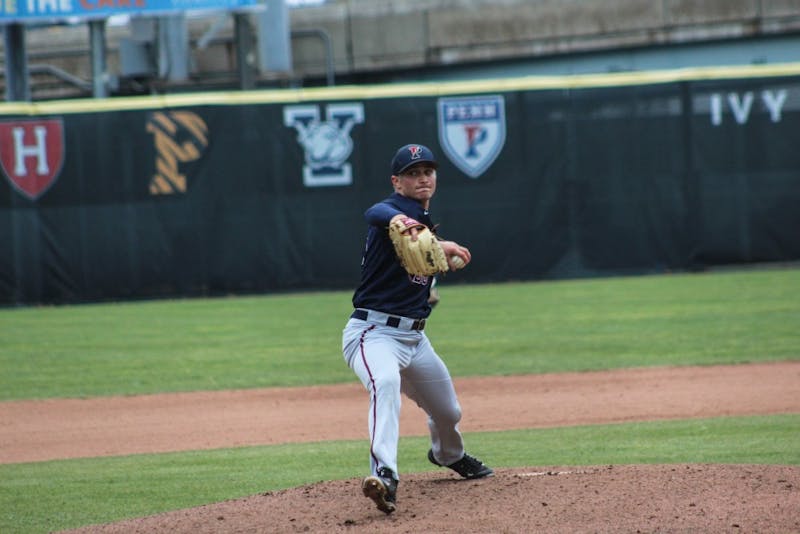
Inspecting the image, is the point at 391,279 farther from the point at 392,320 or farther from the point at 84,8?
the point at 84,8

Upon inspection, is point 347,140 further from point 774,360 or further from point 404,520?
point 404,520

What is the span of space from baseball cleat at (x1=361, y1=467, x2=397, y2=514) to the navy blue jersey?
72 centimetres

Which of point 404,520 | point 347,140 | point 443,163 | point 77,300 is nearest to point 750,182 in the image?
point 443,163

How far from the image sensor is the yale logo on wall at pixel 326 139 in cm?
1575

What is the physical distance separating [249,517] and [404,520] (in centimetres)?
71

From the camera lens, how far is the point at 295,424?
27.1 feet

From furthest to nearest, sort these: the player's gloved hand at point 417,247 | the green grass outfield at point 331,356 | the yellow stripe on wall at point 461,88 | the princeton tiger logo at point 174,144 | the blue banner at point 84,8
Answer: the blue banner at point 84,8
the yellow stripe on wall at point 461,88
the princeton tiger logo at point 174,144
the green grass outfield at point 331,356
the player's gloved hand at point 417,247

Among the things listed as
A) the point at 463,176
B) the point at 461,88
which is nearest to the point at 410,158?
the point at 463,176

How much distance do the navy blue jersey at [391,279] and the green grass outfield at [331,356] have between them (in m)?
1.45

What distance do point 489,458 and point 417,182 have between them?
7.11 feet

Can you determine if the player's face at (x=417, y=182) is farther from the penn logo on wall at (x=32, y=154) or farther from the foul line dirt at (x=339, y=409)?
the penn logo on wall at (x=32, y=154)

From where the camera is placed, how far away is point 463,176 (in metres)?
15.8

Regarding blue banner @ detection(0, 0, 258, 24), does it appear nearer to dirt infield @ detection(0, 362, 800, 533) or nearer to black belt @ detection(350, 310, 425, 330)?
dirt infield @ detection(0, 362, 800, 533)

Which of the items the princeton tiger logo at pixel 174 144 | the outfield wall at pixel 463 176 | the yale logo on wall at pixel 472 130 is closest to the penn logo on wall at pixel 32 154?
the outfield wall at pixel 463 176
